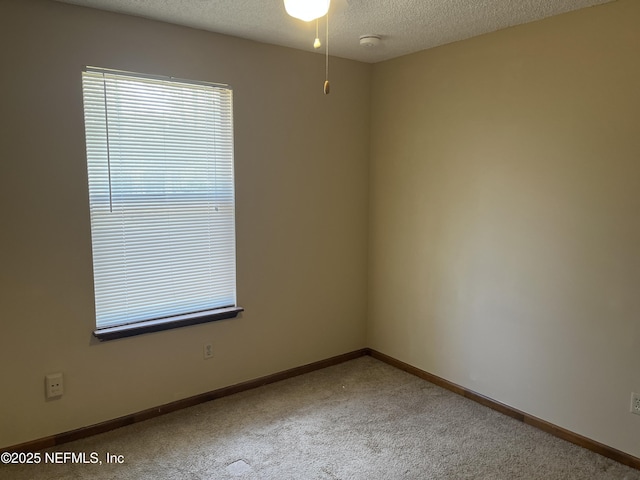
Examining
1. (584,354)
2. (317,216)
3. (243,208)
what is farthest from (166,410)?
(584,354)

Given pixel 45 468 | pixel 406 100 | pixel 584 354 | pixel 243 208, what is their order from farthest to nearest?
pixel 406 100
pixel 243 208
pixel 584 354
pixel 45 468

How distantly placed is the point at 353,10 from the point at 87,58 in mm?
1405

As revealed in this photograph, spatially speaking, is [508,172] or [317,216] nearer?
[508,172]

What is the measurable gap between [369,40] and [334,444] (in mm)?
2376

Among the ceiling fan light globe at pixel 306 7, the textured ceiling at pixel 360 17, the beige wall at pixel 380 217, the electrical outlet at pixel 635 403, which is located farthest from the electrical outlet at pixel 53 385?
the electrical outlet at pixel 635 403

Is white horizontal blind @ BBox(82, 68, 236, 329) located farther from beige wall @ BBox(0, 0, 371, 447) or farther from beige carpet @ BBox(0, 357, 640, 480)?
beige carpet @ BBox(0, 357, 640, 480)

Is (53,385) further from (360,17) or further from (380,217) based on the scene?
(360,17)

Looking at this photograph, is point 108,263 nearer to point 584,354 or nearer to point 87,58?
point 87,58

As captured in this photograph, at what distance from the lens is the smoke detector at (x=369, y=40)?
112 inches

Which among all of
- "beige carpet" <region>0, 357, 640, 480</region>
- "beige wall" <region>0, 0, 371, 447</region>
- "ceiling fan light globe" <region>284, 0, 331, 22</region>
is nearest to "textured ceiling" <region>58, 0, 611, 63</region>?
"beige wall" <region>0, 0, 371, 447</region>

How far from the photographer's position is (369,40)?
286 cm

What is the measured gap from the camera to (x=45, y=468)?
229cm

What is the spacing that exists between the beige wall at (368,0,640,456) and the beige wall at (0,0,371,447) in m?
0.44

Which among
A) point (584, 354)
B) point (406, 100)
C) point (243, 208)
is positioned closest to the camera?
point (584, 354)
